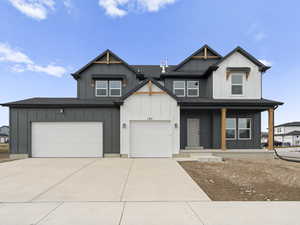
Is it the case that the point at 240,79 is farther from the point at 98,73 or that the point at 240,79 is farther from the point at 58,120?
the point at 58,120

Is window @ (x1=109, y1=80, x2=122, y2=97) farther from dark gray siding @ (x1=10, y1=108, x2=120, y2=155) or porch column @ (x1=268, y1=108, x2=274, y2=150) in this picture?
porch column @ (x1=268, y1=108, x2=274, y2=150)

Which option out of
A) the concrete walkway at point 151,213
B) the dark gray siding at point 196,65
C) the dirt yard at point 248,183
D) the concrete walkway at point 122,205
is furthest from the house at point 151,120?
the concrete walkway at point 151,213

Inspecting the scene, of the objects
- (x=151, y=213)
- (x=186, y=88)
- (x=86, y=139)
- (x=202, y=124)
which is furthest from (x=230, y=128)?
(x=151, y=213)

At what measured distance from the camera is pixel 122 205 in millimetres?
4273

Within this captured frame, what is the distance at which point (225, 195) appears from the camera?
5.04 meters

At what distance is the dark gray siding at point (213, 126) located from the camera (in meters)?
12.8

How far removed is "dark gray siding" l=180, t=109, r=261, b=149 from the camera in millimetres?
12823

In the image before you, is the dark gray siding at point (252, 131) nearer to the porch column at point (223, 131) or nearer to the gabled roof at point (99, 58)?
the porch column at point (223, 131)

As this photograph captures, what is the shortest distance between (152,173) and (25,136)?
29.7ft

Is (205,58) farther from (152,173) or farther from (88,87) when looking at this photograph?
(152,173)

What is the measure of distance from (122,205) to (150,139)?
7.16 metres

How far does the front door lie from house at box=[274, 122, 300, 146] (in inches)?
1453

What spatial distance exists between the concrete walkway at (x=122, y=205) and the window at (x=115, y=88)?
28.1 feet

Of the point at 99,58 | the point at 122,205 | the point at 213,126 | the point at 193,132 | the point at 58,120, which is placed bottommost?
the point at 122,205
